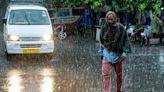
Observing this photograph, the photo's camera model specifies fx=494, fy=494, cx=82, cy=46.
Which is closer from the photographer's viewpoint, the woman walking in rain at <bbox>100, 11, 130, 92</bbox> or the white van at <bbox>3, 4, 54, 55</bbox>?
the woman walking in rain at <bbox>100, 11, 130, 92</bbox>

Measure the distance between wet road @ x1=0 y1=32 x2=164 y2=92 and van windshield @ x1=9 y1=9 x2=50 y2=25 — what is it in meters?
1.21

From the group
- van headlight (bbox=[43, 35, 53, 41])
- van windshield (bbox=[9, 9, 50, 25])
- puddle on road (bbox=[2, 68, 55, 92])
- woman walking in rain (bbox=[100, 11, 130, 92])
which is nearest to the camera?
woman walking in rain (bbox=[100, 11, 130, 92])

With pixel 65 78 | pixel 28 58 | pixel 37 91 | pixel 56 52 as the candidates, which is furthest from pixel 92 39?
pixel 37 91

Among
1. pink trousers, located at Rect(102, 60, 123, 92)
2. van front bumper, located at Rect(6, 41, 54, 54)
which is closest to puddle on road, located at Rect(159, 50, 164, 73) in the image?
van front bumper, located at Rect(6, 41, 54, 54)

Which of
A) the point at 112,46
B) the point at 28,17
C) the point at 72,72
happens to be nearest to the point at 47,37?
the point at 28,17

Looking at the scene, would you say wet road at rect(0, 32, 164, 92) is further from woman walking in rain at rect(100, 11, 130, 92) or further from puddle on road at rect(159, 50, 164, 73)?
woman walking in rain at rect(100, 11, 130, 92)

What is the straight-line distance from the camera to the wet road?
11.3 metres

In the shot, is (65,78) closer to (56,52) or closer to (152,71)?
(152,71)

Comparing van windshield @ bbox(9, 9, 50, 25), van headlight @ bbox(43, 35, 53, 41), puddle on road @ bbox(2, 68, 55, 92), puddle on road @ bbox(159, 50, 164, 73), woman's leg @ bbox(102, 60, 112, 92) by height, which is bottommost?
puddle on road @ bbox(159, 50, 164, 73)

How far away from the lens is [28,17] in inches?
687

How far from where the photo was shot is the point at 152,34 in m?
23.5

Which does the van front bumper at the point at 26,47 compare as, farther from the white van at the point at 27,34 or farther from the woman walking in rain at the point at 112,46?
the woman walking in rain at the point at 112,46

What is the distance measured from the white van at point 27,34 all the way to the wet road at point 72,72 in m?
0.41

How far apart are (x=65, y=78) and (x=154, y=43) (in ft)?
38.4
